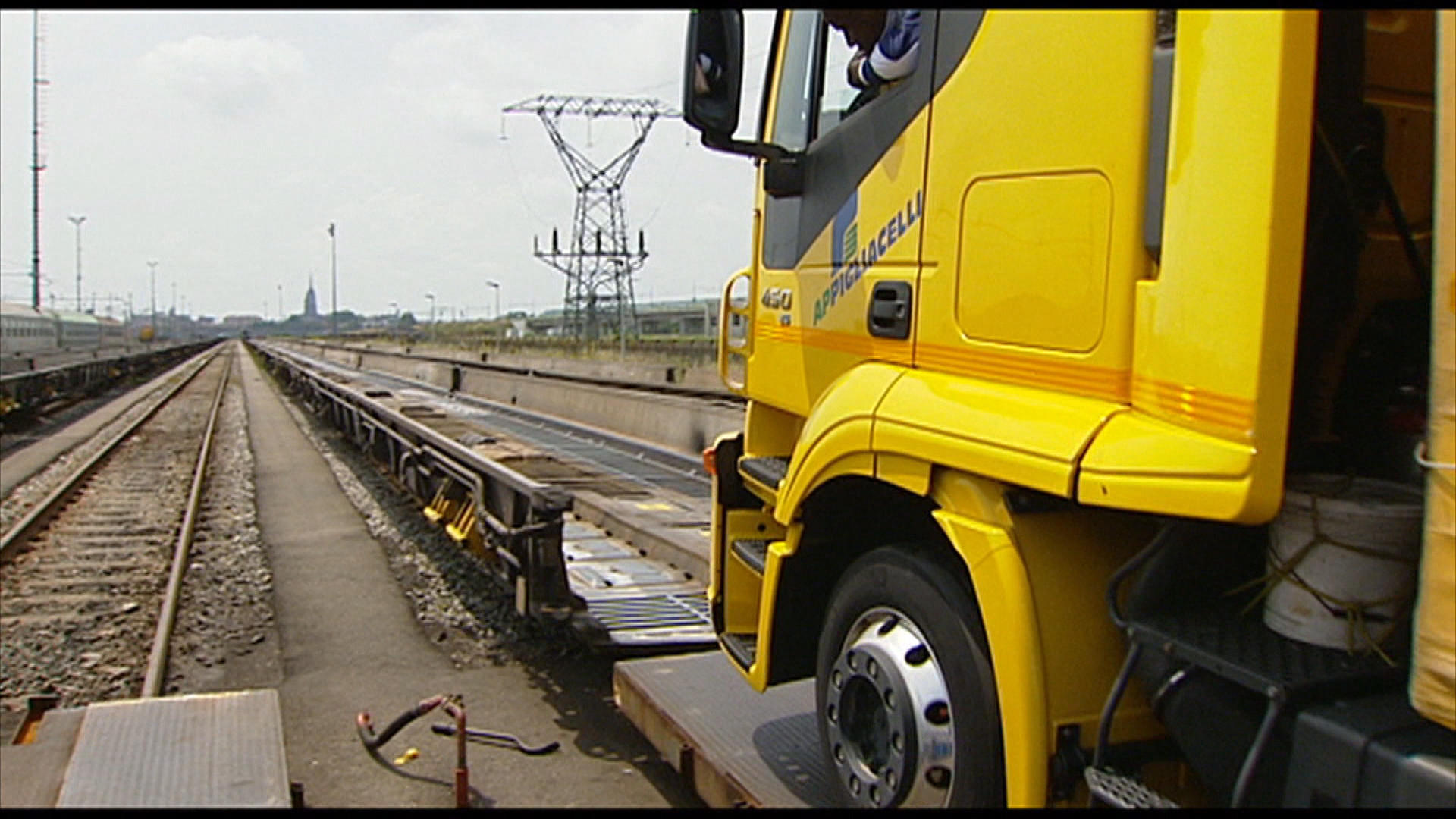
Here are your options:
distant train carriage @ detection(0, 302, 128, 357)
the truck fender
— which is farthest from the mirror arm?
distant train carriage @ detection(0, 302, 128, 357)

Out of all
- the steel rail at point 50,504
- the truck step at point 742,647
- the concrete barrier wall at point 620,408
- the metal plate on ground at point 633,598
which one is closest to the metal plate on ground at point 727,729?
the truck step at point 742,647

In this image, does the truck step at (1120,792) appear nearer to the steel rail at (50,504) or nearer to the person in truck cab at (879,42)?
the person in truck cab at (879,42)

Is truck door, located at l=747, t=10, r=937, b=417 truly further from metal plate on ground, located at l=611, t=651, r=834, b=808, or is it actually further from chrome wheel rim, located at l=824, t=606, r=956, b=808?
metal plate on ground, located at l=611, t=651, r=834, b=808

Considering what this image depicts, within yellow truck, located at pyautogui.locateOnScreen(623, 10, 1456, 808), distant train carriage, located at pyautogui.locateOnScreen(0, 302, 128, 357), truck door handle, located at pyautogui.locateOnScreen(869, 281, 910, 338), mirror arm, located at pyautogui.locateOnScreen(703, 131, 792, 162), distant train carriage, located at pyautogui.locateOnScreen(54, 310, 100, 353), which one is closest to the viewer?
yellow truck, located at pyautogui.locateOnScreen(623, 10, 1456, 808)

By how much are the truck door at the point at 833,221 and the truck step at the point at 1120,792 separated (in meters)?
1.25

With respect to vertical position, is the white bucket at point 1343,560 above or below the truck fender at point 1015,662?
above

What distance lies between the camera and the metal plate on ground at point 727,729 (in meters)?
3.67

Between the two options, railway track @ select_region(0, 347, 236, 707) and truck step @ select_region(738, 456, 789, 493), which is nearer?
truck step @ select_region(738, 456, 789, 493)

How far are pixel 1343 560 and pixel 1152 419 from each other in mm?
438

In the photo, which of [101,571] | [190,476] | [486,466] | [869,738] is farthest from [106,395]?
[869,738]

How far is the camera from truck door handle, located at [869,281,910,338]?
10.3 feet

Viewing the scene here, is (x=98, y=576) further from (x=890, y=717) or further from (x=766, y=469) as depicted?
(x=890, y=717)

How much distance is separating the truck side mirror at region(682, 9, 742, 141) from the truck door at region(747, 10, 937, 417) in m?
0.39

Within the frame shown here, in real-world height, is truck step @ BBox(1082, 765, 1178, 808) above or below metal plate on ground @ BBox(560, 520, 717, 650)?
above
